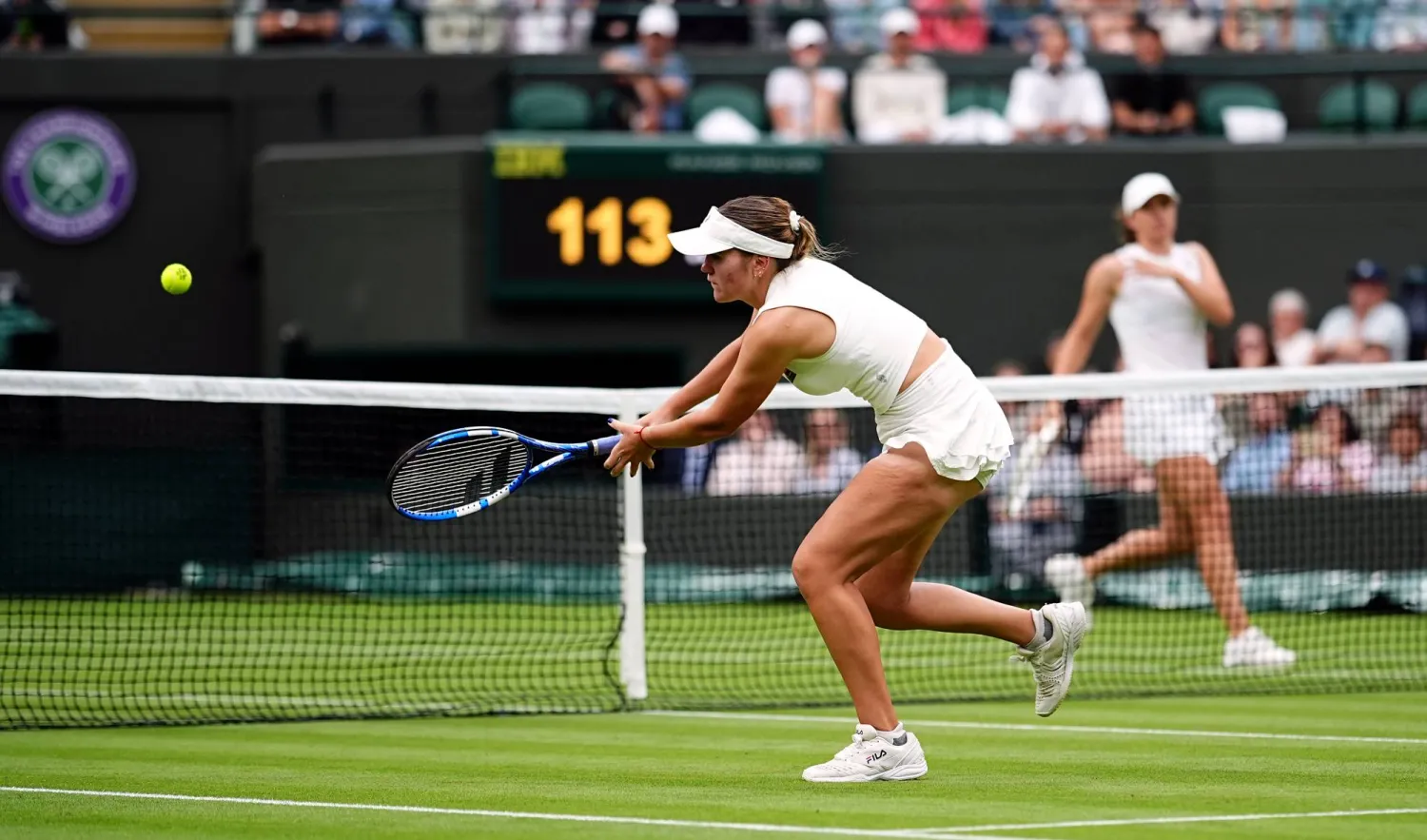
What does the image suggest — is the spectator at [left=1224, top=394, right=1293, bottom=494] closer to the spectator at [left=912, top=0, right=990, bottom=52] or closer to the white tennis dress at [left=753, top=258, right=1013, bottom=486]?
the spectator at [left=912, top=0, right=990, bottom=52]

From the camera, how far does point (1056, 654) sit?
7262 millimetres

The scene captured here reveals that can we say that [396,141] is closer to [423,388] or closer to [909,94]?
[909,94]

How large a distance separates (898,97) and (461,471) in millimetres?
10018

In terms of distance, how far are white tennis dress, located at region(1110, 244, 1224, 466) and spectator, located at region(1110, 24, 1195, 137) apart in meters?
6.35

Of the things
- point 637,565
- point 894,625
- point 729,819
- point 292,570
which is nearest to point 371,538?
point 292,570

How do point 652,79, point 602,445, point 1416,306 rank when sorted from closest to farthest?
point 602,445
point 1416,306
point 652,79

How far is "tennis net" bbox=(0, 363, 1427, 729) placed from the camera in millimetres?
9695

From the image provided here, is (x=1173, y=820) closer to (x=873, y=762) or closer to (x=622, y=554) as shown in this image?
(x=873, y=762)

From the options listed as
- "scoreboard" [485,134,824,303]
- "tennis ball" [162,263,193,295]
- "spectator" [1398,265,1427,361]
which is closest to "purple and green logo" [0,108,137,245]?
"scoreboard" [485,134,824,303]

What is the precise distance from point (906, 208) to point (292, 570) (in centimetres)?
535

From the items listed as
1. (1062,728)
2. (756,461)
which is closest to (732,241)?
(1062,728)

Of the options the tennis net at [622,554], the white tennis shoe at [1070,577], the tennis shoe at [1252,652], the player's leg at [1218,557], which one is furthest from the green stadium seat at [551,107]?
the tennis shoe at [1252,652]

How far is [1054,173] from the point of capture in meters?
16.1

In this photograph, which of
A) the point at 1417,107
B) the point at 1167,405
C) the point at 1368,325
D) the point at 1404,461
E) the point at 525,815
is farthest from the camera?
the point at 1417,107
